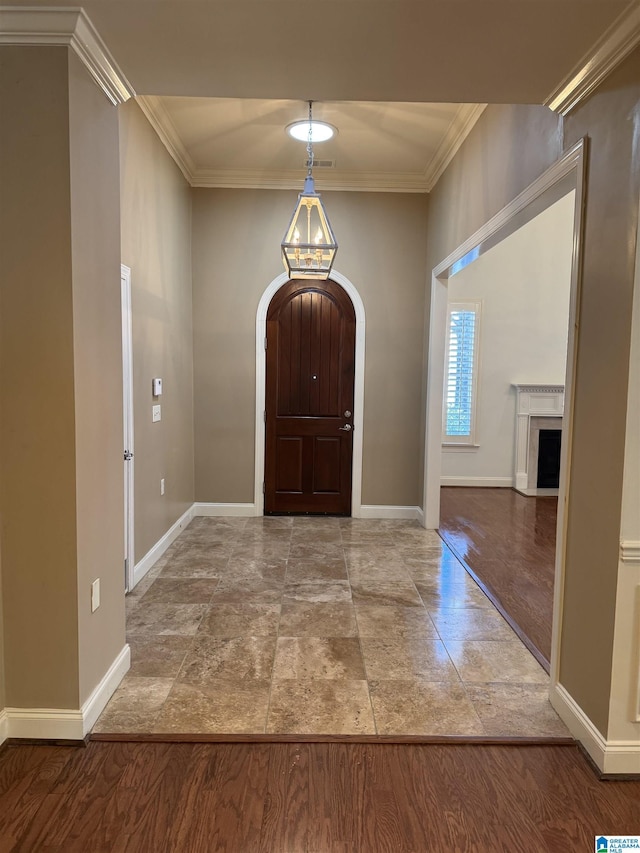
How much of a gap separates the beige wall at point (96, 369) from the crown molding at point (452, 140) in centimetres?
242

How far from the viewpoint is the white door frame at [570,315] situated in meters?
2.21

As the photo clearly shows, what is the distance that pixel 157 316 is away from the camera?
4113mm

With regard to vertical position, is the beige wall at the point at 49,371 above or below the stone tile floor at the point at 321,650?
above

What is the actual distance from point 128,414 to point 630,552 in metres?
2.87

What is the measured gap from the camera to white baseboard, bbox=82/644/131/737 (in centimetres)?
216

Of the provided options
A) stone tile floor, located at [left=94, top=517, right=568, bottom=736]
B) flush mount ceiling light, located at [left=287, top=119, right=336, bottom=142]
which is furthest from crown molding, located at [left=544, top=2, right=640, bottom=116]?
stone tile floor, located at [left=94, top=517, right=568, bottom=736]

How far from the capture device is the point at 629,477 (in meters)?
1.88

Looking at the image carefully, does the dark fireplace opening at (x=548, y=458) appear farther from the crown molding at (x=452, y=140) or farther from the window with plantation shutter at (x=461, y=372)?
the crown molding at (x=452, y=140)

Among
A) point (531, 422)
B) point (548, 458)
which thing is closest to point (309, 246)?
point (531, 422)

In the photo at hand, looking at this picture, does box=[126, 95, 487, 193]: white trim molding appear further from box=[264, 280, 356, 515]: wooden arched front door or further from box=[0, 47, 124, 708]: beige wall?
box=[0, 47, 124, 708]: beige wall

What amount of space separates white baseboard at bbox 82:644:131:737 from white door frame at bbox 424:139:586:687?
1.98m

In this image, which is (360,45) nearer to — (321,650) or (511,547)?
(321,650)

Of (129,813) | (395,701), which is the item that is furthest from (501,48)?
(129,813)

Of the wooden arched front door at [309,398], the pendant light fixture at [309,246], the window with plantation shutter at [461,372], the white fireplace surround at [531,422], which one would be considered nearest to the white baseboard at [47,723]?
the pendant light fixture at [309,246]
